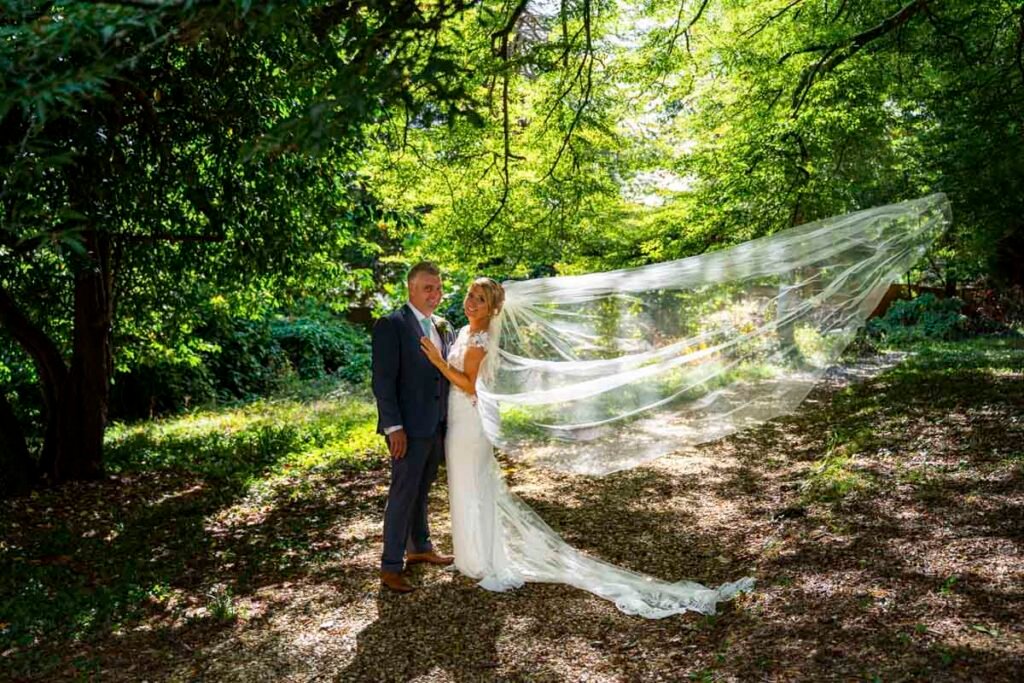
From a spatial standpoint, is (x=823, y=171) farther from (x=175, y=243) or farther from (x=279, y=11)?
(x=279, y=11)

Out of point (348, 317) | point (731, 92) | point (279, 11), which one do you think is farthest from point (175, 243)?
point (348, 317)

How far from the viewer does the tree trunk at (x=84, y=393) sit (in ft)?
28.1

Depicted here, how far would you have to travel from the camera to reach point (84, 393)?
864cm

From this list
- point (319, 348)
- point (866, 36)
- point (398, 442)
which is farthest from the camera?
point (319, 348)

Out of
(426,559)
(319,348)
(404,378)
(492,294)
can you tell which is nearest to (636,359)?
(492,294)

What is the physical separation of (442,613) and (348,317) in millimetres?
17181

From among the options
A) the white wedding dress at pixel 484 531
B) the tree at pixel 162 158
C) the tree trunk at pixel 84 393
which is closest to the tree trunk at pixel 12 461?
the tree at pixel 162 158

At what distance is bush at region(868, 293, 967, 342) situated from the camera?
21.1 meters

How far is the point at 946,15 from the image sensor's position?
27.3 feet

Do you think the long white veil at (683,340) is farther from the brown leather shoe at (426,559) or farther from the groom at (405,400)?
the brown leather shoe at (426,559)

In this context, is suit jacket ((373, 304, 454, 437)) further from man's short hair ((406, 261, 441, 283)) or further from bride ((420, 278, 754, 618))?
man's short hair ((406, 261, 441, 283))

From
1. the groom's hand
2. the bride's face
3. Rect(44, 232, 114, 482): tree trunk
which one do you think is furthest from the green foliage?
the bride's face

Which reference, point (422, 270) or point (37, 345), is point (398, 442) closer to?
point (422, 270)

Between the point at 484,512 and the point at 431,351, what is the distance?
3.81ft
